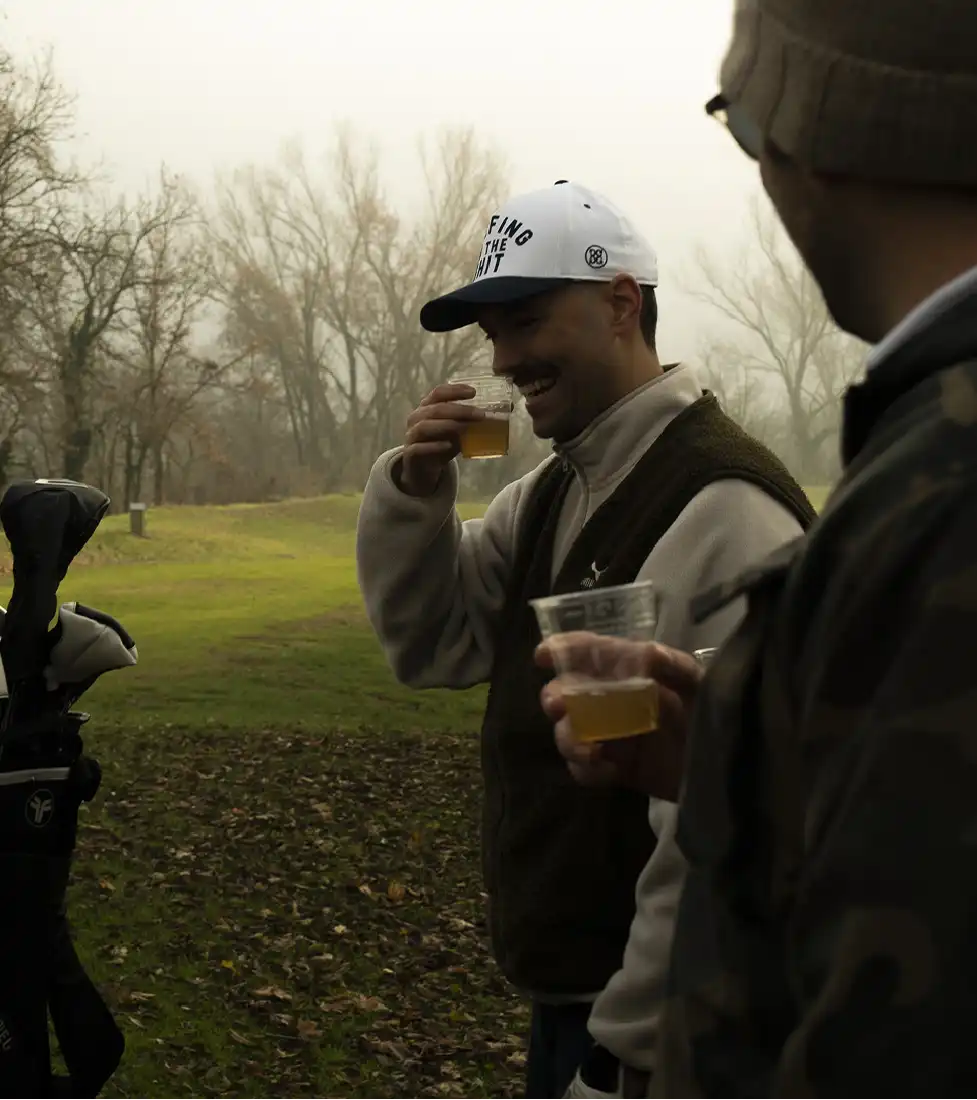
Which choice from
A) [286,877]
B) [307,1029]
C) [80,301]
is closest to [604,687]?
[307,1029]

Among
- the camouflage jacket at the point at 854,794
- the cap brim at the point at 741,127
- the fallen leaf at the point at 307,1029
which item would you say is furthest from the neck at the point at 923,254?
the fallen leaf at the point at 307,1029

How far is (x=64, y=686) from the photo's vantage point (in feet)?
8.81

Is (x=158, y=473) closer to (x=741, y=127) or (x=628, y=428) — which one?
(x=628, y=428)

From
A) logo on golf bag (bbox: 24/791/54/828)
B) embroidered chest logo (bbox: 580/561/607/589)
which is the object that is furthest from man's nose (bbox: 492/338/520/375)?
logo on golf bag (bbox: 24/791/54/828)

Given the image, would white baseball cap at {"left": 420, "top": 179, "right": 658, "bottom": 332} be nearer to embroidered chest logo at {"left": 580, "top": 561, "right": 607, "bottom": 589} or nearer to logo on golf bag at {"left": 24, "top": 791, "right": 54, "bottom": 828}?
embroidered chest logo at {"left": 580, "top": 561, "right": 607, "bottom": 589}

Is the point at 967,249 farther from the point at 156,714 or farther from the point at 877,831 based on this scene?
the point at 156,714

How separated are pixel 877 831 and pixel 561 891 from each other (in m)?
1.47

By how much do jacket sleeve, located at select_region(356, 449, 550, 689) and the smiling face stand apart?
34 centimetres

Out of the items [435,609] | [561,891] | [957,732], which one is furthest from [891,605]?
[435,609]

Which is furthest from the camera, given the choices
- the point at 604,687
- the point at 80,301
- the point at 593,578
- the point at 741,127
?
the point at 80,301

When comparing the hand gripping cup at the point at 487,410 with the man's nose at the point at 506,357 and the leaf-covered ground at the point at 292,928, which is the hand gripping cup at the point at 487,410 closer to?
the man's nose at the point at 506,357

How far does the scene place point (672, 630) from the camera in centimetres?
200

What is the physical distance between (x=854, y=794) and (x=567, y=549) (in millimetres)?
1669

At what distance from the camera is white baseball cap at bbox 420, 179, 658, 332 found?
2377 millimetres
